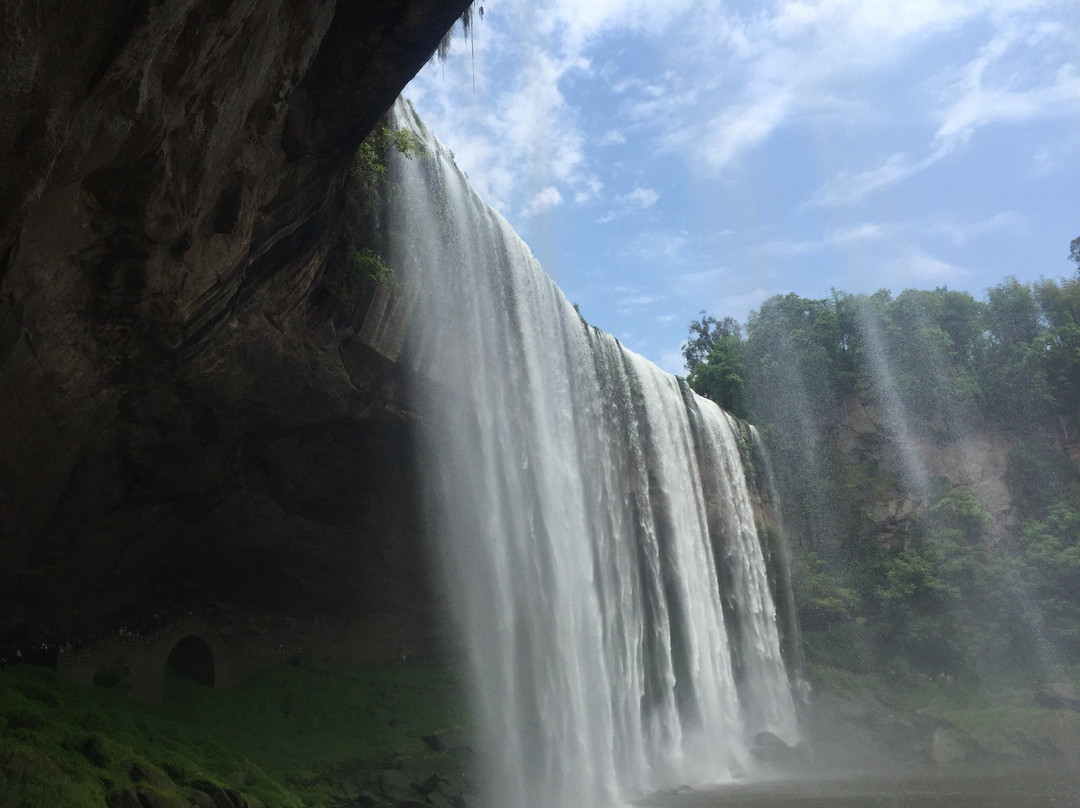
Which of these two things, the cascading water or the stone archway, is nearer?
the cascading water

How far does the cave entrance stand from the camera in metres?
17.9

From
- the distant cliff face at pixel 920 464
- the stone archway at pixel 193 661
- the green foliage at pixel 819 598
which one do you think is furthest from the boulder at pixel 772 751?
the stone archway at pixel 193 661

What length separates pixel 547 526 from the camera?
19500mm

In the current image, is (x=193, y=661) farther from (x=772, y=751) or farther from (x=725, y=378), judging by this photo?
(x=725, y=378)

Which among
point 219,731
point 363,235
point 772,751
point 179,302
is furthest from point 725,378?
point 179,302

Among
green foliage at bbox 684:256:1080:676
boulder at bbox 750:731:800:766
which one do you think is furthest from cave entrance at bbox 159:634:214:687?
green foliage at bbox 684:256:1080:676

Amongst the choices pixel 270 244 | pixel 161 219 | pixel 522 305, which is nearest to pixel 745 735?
pixel 522 305

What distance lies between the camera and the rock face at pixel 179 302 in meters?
7.12

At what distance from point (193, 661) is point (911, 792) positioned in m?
15.8

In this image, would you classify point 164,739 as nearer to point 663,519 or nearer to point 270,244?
point 270,244

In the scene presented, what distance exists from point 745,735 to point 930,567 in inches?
438

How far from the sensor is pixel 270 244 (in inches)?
454

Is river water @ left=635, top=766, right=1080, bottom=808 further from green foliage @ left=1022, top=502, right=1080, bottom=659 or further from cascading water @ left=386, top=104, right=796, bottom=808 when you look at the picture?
green foliage @ left=1022, top=502, right=1080, bottom=659

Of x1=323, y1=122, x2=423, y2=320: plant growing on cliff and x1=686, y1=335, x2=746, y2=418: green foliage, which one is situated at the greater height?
x1=686, y1=335, x2=746, y2=418: green foliage
